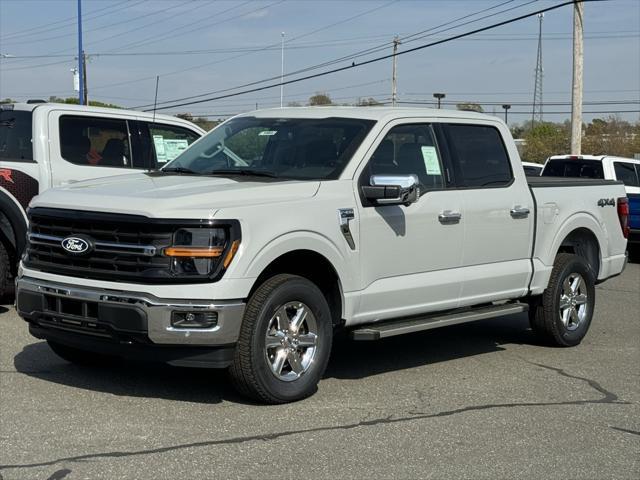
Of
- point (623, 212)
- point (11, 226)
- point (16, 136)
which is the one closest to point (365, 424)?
point (623, 212)

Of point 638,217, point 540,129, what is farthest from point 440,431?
point 540,129

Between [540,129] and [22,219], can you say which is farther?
[540,129]

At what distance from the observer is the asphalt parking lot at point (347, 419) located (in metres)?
5.11

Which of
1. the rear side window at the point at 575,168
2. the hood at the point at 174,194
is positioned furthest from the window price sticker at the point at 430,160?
the rear side window at the point at 575,168

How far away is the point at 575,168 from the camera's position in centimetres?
1748

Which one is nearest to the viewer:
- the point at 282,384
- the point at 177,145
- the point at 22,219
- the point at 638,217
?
the point at 282,384

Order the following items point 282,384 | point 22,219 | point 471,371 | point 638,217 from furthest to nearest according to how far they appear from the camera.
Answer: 1. point 638,217
2. point 22,219
3. point 471,371
4. point 282,384

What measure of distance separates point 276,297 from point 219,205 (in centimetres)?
70

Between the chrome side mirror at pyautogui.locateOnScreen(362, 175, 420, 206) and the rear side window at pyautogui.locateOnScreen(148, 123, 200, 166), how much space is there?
445 cm

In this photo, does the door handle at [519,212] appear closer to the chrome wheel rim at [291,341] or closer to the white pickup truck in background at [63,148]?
the chrome wheel rim at [291,341]

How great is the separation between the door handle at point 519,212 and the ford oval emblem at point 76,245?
3.64m

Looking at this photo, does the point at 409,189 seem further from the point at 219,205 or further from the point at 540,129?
the point at 540,129

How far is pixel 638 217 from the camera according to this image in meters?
16.6

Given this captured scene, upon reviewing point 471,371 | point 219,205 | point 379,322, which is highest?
point 219,205
